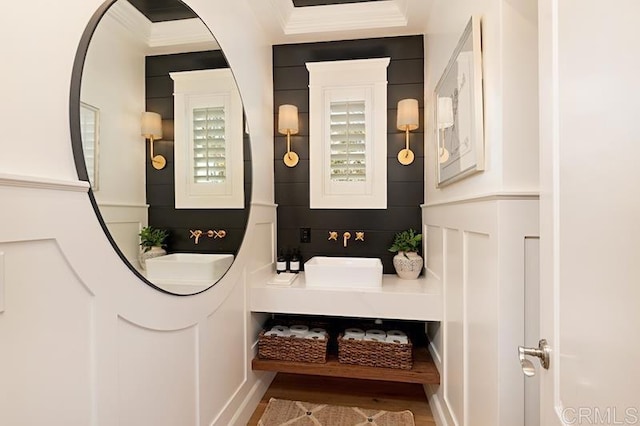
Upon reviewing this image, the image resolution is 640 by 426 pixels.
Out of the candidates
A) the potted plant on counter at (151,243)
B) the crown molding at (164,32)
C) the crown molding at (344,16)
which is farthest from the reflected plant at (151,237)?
the crown molding at (344,16)

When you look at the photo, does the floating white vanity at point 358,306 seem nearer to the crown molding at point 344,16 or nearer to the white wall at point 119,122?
the white wall at point 119,122

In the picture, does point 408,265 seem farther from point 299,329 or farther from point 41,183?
point 41,183

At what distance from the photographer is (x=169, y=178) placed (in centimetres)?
135

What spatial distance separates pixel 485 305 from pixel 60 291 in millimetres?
1343

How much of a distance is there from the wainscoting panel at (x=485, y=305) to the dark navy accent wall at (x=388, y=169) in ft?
2.54

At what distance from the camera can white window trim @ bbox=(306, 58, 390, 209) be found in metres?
2.52

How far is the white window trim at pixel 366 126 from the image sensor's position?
252cm

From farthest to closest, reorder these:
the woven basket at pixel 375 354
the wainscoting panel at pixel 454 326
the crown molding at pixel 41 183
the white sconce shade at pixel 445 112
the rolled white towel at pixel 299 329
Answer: the rolled white towel at pixel 299 329 → the woven basket at pixel 375 354 → the white sconce shade at pixel 445 112 → the wainscoting panel at pixel 454 326 → the crown molding at pixel 41 183

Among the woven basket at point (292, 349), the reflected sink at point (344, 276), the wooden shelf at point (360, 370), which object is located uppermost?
the reflected sink at point (344, 276)

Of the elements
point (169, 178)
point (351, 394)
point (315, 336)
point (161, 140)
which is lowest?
point (351, 394)

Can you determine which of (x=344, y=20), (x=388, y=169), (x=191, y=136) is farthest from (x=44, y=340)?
(x=344, y=20)

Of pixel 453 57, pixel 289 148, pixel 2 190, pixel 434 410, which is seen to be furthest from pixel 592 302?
pixel 289 148

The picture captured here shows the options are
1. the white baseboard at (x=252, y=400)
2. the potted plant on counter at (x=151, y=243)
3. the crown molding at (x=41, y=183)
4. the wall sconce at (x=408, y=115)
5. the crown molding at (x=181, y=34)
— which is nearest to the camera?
the crown molding at (x=41, y=183)

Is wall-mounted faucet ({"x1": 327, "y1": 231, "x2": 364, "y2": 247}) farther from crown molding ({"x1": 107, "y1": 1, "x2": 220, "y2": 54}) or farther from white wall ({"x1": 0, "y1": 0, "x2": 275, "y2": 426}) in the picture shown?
crown molding ({"x1": 107, "y1": 1, "x2": 220, "y2": 54})
